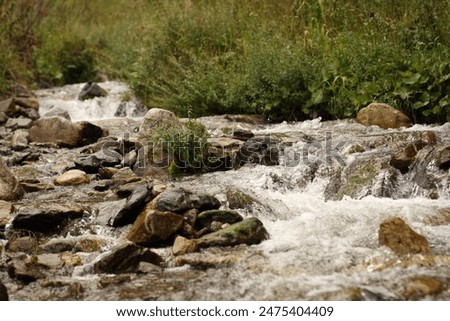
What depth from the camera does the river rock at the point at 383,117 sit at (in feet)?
20.1

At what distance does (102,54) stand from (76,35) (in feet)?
3.20

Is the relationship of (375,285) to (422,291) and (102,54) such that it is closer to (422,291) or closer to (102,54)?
(422,291)

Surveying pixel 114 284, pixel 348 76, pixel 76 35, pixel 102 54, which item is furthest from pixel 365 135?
pixel 76 35

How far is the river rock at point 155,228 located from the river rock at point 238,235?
22 centimetres

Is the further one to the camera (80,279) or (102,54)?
(102,54)

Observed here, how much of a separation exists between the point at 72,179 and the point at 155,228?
5.72ft

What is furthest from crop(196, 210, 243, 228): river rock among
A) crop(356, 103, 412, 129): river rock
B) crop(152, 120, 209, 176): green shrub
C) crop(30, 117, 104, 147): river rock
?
crop(30, 117, 104, 147): river rock

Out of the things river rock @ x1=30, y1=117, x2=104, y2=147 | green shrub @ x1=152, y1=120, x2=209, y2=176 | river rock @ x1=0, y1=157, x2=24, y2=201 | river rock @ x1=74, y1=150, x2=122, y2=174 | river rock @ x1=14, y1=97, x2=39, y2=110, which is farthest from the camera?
river rock @ x1=14, y1=97, x2=39, y2=110

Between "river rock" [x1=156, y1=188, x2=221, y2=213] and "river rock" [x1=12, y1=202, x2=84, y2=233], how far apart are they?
70cm

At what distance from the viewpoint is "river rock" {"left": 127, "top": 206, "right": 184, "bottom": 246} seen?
13.3ft

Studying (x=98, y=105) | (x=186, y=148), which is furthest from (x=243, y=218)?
(x=98, y=105)

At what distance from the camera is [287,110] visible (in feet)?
23.6

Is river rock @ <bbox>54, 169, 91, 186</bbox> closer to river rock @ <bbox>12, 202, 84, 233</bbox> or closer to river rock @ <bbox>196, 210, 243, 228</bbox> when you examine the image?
river rock @ <bbox>12, 202, 84, 233</bbox>

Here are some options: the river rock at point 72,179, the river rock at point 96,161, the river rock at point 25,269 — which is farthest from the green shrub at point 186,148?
the river rock at point 25,269
